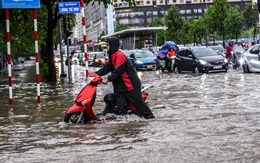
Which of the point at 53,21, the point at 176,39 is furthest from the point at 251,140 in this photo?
the point at 176,39

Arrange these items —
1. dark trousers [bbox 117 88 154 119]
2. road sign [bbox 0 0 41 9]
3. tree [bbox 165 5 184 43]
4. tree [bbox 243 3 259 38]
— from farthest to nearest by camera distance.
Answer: tree [bbox 165 5 184 43] < tree [bbox 243 3 259 38] < road sign [bbox 0 0 41 9] < dark trousers [bbox 117 88 154 119]

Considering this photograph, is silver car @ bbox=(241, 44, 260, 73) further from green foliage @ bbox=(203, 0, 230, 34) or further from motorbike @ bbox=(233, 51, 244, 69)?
green foliage @ bbox=(203, 0, 230, 34)

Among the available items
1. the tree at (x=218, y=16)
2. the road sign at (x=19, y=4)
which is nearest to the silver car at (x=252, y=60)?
the road sign at (x=19, y=4)

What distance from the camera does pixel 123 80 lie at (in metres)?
10.6

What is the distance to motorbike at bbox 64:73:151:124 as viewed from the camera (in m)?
10.6

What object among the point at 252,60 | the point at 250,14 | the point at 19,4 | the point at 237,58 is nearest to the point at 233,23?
the point at 250,14

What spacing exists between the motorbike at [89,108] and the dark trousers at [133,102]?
0.14 m

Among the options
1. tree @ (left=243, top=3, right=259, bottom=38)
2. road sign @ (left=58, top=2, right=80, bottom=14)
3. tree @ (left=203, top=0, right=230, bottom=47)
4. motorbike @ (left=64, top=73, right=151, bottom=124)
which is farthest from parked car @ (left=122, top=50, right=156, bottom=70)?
tree @ (left=243, top=3, right=259, bottom=38)

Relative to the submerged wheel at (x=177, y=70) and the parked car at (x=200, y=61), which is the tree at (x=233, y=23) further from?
the parked car at (x=200, y=61)

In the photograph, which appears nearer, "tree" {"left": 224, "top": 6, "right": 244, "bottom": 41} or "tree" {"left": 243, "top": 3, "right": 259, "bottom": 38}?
"tree" {"left": 224, "top": 6, "right": 244, "bottom": 41}

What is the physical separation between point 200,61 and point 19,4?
16197mm

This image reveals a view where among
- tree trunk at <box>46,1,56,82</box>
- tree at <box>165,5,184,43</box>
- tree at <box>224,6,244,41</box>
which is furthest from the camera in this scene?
tree at <box>165,5,184,43</box>

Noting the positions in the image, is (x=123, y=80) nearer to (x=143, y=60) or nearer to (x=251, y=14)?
(x=143, y=60)

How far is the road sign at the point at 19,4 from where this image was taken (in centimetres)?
1498
